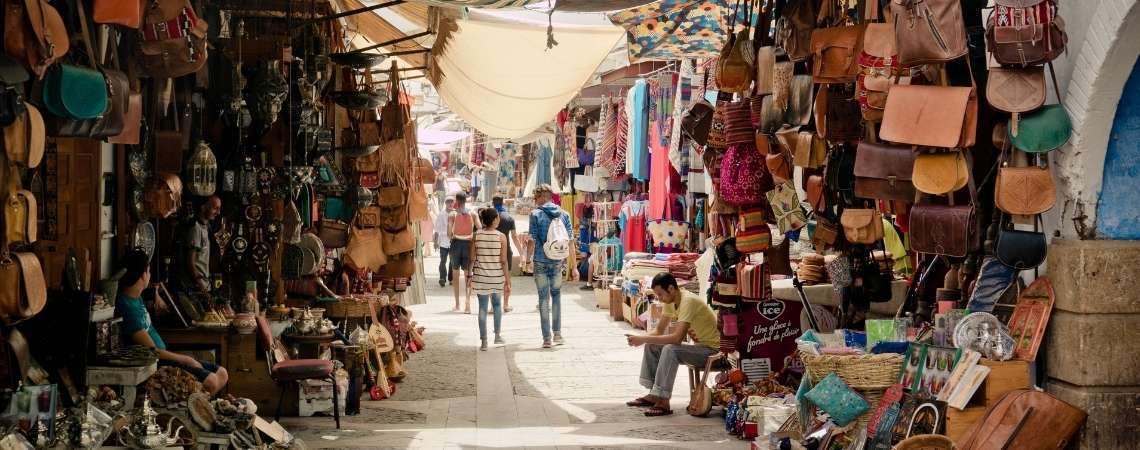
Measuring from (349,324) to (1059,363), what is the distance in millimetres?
6302

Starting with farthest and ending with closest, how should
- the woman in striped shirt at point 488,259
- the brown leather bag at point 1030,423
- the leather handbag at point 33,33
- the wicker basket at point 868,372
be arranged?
the woman in striped shirt at point 488,259 < the wicker basket at point 868,372 < the brown leather bag at point 1030,423 < the leather handbag at point 33,33

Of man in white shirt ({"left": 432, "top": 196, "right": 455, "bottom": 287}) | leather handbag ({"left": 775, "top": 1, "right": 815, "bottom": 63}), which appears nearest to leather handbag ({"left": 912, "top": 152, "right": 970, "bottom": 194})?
leather handbag ({"left": 775, "top": 1, "right": 815, "bottom": 63})

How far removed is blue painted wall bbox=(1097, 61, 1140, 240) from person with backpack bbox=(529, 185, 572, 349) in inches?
317

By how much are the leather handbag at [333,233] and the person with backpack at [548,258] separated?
9.33 feet

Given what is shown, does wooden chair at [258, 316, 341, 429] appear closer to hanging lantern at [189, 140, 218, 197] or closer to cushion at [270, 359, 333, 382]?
cushion at [270, 359, 333, 382]

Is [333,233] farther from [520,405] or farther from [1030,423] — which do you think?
[1030,423]

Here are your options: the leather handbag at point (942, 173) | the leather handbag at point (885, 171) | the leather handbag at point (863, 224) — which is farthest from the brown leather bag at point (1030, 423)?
the leather handbag at point (863, 224)

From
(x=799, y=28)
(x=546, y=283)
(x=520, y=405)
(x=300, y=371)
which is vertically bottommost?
(x=520, y=405)

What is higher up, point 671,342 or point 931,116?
point 931,116

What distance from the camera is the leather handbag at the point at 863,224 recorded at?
6598 millimetres

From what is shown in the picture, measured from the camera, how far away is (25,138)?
467cm

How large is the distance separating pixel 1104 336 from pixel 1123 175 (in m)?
0.64

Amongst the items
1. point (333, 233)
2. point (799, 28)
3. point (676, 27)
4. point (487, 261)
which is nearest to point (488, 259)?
point (487, 261)

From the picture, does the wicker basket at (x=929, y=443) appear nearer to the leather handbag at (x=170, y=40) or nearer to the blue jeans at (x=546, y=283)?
Answer: the leather handbag at (x=170, y=40)
